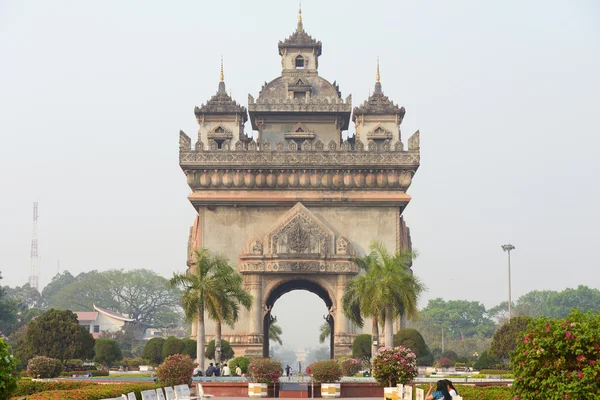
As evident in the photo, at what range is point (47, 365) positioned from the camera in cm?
4088

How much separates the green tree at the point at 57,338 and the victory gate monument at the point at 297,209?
7.66 metres

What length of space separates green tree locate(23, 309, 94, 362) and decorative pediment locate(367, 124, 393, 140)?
2091cm

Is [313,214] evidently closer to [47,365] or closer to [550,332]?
[47,365]

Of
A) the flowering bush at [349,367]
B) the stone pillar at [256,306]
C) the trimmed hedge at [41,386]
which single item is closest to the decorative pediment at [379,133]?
the stone pillar at [256,306]

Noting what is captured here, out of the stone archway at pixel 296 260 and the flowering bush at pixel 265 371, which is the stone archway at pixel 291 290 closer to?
the stone archway at pixel 296 260

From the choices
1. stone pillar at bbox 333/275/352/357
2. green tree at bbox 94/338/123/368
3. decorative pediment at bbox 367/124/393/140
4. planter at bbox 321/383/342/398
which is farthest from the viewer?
decorative pediment at bbox 367/124/393/140

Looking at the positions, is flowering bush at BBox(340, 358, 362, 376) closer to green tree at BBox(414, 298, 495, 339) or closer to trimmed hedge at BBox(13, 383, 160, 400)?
trimmed hedge at BBox(13, 383, 160, 400)

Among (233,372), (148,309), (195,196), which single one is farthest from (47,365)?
(148,309)

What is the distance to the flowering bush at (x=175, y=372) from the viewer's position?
3173cm

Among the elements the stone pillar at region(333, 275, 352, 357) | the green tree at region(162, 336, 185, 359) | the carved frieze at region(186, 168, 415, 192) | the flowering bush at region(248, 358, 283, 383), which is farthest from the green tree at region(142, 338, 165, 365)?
the flowering bush at region(248, 358, 283, 383)

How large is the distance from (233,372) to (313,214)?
1163 centimetres

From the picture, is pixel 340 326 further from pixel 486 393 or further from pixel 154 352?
pixel 486 393

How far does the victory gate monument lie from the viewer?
181 ft

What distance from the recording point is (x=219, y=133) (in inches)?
2366
